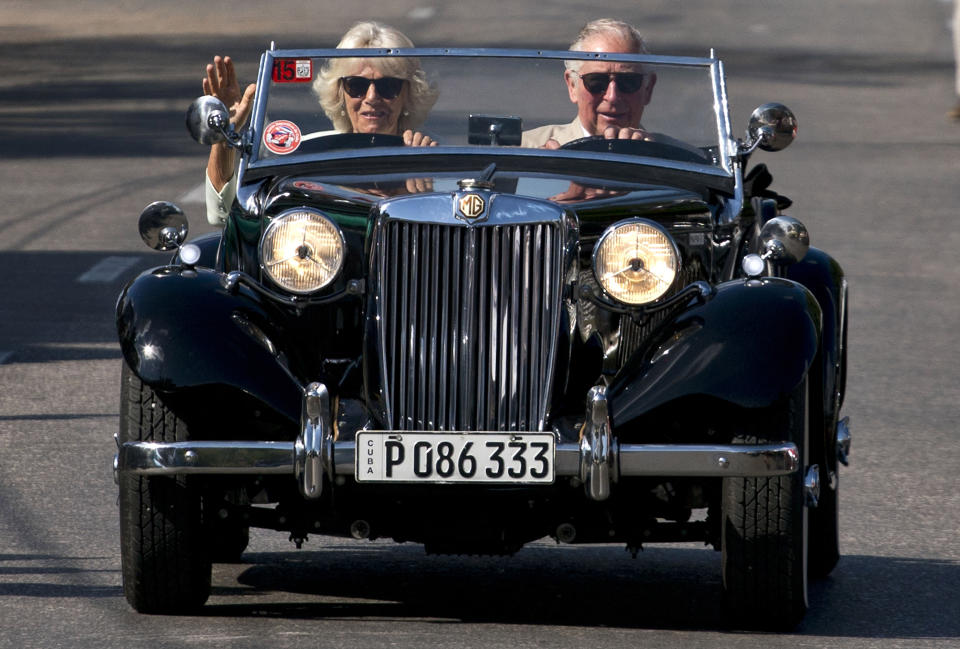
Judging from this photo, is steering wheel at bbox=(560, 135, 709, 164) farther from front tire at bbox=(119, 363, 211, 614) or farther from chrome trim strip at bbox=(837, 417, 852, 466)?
front tire at bbox=(119, 363, 211, 614)

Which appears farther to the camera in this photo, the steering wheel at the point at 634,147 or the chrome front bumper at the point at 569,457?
the steering wheel at the point at 634,147

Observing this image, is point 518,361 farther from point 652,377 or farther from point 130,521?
point 130,521

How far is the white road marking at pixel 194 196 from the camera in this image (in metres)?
17.1

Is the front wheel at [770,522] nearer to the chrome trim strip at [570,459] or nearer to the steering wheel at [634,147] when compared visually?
the chrome trim strip at [570,459]

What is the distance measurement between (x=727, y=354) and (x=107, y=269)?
8.74 m

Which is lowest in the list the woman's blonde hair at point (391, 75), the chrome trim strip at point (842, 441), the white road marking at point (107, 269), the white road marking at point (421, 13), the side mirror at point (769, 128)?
the white road marking at point (107, 269)

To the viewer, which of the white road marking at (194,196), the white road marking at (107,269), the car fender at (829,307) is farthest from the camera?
the white road marking at (194,196)

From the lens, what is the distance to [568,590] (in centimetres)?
656

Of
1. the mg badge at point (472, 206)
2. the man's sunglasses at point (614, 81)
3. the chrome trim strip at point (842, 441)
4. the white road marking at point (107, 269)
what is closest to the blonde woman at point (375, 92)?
the man's sunglasses at point (614, 81)

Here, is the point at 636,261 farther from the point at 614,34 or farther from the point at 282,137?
the point at 614,34

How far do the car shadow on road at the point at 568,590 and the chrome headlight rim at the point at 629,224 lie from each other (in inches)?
36.4

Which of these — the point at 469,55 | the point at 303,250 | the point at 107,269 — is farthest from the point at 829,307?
the point at 107,269

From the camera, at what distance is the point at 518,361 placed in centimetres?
580

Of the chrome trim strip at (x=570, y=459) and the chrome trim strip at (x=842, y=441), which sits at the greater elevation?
the chrome trim strip at (x=570, y=459)
